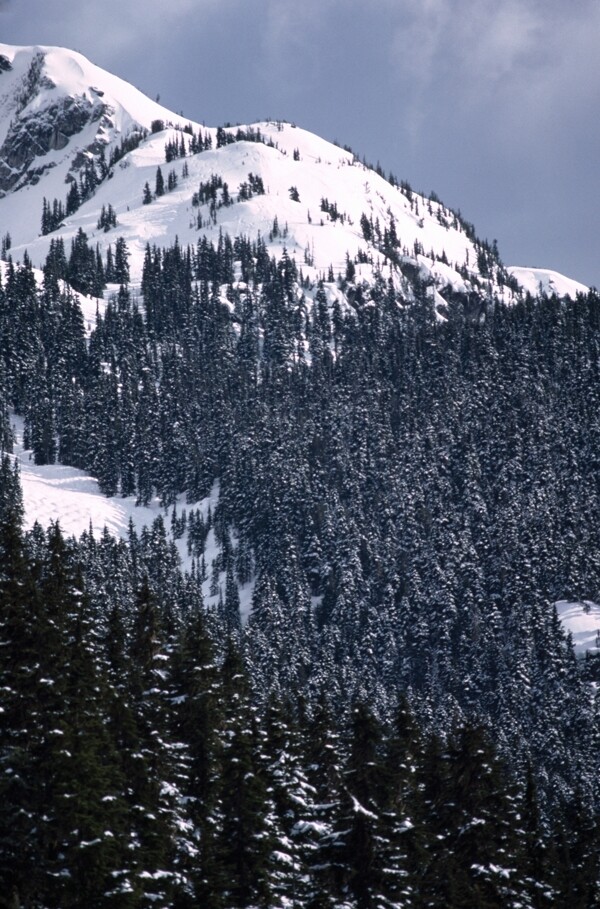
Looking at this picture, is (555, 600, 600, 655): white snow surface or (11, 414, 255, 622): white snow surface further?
(11, 414, 255, 622): white snow surface

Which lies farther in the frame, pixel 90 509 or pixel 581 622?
pixel 90 509

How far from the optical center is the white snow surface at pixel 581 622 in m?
146

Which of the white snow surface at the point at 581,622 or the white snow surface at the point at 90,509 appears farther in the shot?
the white snow surface at the point at 90,509

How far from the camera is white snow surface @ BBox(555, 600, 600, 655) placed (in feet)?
478

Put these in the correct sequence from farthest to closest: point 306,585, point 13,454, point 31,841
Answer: point 13,454
point 306,585
point 31,841

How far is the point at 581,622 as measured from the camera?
498 ft

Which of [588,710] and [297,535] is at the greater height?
[297,535]

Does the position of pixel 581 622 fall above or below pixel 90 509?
below

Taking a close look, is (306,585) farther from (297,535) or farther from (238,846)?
(238,846)

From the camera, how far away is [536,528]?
171 m

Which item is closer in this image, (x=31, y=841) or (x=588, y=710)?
(x=31, y=841)

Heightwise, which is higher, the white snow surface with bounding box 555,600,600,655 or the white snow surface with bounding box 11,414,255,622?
the white snow surface with bounding box 11,414,255,622

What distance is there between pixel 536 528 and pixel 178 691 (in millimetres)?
134318

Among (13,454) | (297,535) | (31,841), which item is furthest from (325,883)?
(13,454)
